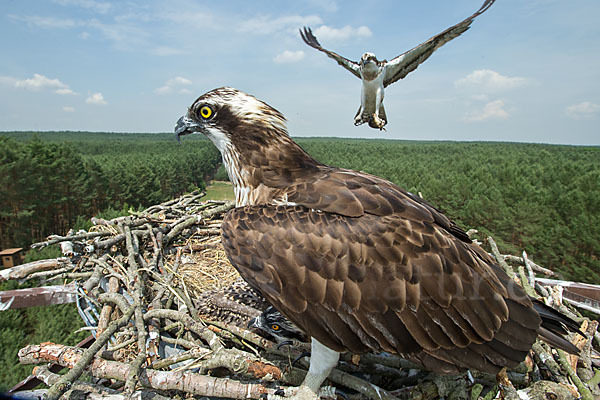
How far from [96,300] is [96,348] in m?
1.30

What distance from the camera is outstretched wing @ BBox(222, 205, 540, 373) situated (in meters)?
2.34

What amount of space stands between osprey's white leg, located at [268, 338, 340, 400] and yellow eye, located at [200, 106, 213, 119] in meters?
2.22

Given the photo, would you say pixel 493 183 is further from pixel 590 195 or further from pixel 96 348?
pixel 96 348

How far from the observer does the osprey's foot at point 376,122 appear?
704 cm

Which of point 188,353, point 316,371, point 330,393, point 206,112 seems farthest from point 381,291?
point 206,112

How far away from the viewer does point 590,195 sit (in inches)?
749

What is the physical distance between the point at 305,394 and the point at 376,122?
234 inches

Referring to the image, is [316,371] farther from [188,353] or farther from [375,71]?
[375,71]

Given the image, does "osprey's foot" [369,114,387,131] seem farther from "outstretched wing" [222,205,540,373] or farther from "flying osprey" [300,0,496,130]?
"outstretched wing" [222,205,540,373]

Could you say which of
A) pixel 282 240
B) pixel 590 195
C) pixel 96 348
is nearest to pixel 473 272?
pixel 282 240

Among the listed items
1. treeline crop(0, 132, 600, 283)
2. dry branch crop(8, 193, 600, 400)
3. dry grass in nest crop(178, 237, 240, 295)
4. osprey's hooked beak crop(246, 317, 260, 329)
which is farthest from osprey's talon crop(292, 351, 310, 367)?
treeline crop(0, 132, 600, 283)

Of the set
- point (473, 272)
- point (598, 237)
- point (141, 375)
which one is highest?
point (473, 272)

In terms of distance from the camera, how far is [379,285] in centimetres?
232

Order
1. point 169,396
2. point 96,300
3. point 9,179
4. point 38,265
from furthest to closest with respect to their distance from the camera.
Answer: point 9,179
point 38,265
point 96,300
point 169,396
